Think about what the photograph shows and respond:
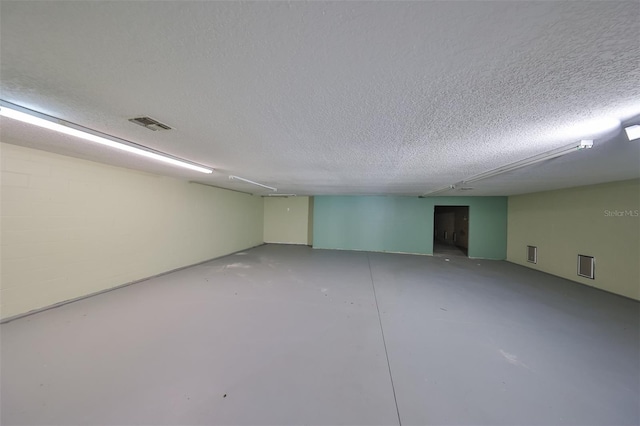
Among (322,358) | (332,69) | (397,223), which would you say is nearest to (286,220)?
(397,223)

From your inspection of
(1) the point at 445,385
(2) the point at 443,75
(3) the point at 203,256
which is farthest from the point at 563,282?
(3) the point at 203,256

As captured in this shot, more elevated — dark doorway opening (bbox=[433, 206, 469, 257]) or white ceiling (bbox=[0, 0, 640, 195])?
white ceiling (bbox=[0, 0, 640, 195])

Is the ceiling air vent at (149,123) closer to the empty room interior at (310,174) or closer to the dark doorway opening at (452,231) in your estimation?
the empty room interior at (310,174)

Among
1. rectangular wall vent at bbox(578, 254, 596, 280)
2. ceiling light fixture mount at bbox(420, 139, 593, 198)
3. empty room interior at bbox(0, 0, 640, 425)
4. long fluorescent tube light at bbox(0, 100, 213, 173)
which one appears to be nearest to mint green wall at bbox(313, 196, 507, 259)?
empty room interior at bbox(0, 0, 640, 425)

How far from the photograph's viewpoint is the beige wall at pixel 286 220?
7.64m

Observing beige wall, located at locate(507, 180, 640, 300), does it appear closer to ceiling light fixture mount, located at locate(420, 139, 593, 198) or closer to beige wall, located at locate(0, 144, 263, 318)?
ceiling light fixture mount, located at locate(420, 139, 593, 198)

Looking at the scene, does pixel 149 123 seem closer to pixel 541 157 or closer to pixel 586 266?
pixel 541 157

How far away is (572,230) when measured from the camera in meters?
4.00

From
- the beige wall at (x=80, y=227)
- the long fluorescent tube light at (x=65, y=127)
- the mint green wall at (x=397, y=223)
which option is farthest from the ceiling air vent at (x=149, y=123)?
the mint green wall at (x=397, y=223)

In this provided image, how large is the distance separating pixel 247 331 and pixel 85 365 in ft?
4.08

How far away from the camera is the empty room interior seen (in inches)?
30.4

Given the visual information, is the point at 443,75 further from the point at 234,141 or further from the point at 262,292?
the point at 262,292

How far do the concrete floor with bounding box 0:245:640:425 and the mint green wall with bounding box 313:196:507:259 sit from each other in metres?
2.75

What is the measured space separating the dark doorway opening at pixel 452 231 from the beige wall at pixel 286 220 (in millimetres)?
A: 4552
